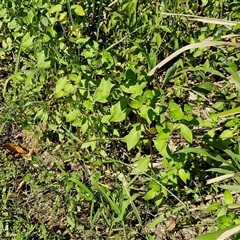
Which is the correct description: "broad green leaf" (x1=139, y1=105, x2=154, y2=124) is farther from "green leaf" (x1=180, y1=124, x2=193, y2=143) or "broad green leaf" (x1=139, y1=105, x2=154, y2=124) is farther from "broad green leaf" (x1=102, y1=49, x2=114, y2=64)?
"broad green leaf" (x1=102, y1=49, x2=114, y2=64)

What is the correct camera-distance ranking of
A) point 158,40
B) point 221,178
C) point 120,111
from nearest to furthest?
point 120,111 < point 221,178 < point 158,40

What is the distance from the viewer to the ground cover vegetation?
2363mm

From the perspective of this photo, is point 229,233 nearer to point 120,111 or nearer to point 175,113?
point 175,113

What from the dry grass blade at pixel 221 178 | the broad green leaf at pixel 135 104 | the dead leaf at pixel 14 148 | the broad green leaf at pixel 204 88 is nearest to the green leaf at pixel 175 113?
the broad green leaf at pixel 135 104

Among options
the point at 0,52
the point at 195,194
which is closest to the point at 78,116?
the point at 195,194

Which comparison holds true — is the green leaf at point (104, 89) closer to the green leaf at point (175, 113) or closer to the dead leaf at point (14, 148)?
the green leaf at point (175, 113)

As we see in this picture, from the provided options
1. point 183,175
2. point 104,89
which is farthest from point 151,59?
point 183,175

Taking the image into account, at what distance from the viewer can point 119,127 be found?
2.76 m

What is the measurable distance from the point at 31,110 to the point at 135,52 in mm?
651

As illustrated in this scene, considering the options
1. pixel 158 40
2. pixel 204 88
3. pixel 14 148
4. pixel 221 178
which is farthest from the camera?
pixel 14 148

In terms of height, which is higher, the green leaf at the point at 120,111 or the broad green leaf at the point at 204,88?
the green leaf at the point at 120,111

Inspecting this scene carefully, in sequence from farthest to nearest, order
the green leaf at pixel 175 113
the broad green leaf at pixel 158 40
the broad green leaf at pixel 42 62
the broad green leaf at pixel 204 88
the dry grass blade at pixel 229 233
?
the broad green leaf at pixel 158 40 < the broad green leaf at pixel 204 88 < the broad green leaf at pixel 42 62 < the green leaf at pixel 175 113 < the dry grass blade at pixel 229 233

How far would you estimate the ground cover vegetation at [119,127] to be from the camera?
2.36 metres

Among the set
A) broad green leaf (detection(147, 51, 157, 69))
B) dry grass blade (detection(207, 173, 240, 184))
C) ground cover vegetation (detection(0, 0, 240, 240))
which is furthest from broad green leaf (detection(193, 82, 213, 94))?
dry grass blade (detection(207, 173, 240, 184))
